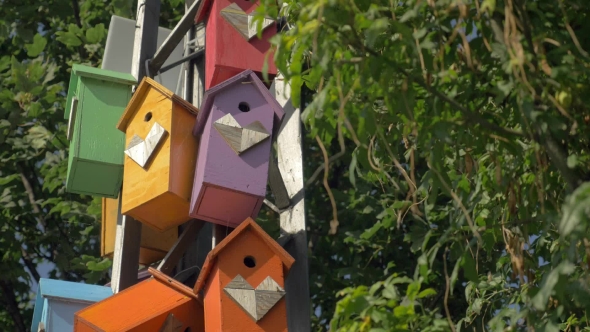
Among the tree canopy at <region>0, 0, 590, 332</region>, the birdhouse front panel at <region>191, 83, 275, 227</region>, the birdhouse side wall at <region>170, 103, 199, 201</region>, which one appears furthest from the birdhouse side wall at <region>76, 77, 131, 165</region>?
the tree canopy at <region>0, 0, 590, 332</region>

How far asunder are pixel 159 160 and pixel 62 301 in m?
0.68

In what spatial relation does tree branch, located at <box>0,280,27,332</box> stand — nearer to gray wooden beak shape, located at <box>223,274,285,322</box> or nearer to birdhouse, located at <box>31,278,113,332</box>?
birdhouse, located at <box>31,278,113,332</box>

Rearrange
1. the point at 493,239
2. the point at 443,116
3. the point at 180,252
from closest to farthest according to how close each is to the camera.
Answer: the point at 443,116 → the point at 493,239 → the point at 180,252

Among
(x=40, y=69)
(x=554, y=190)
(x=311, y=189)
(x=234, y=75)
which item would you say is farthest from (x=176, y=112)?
(x=311, y=189)

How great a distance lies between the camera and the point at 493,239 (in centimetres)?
321

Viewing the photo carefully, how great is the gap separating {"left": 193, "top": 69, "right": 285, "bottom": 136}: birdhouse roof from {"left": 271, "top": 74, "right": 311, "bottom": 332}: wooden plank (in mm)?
84

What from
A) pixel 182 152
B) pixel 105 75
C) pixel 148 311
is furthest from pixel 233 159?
pixel 105 75

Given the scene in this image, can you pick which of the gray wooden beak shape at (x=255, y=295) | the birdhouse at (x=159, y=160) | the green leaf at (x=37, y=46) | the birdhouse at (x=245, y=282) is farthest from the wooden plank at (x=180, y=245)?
the green leaf at (x=37, y=46)

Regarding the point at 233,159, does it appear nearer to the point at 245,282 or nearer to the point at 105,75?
the point at 245,282

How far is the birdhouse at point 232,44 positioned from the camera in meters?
3.93

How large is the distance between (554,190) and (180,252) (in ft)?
4.94

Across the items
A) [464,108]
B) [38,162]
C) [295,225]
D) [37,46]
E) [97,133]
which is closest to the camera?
[464,108]

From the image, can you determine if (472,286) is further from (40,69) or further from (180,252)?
(40,69)

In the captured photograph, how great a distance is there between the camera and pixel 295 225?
3740 millimetres
